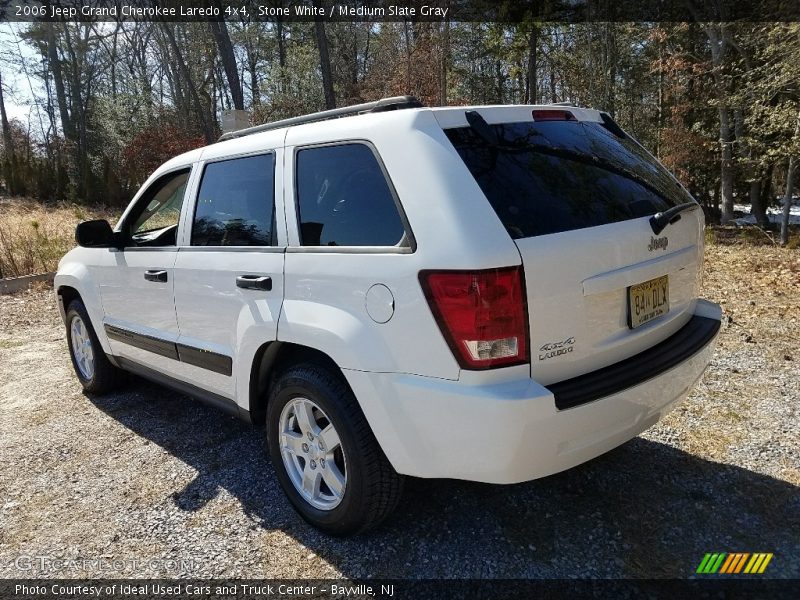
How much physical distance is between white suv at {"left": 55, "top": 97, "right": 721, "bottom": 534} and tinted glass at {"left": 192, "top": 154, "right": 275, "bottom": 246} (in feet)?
0.04

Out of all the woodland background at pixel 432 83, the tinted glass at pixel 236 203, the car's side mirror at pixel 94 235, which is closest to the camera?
the tinted glass at pixel 236 203

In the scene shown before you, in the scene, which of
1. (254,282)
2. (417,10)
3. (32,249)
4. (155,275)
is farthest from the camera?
(417,10)

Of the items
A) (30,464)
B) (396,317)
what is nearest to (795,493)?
(396,317)

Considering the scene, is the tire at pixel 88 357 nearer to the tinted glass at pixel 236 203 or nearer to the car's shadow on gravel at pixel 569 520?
the car's shadow on gravel at pixel 569 520

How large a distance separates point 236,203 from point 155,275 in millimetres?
816

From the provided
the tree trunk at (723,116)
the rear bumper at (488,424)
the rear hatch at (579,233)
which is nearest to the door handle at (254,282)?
the rear bumper at (488,424)

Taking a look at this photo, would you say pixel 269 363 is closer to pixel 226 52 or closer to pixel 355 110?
pixel 355 110

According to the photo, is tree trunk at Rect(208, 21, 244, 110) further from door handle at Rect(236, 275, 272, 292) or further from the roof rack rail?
door handle at Rect(236, 275, 272, 292)

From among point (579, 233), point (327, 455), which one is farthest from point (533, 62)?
point (327, 455)

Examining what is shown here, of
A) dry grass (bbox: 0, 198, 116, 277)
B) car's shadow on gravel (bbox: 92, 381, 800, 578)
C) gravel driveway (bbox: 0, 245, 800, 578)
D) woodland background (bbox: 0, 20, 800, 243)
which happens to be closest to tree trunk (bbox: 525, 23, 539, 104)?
woodland background (bbox: 0, 20, 800, 243)

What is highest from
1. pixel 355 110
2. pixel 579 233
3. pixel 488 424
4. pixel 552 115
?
pixel 355 110

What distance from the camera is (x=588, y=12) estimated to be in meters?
18.7

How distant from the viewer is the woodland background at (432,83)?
48.8 ft

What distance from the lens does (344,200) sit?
2520mm
